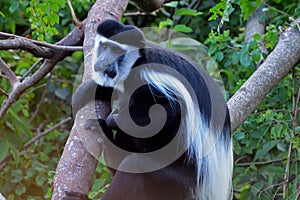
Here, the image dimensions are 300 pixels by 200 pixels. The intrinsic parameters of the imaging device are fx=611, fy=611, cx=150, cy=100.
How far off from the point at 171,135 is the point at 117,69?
35cm

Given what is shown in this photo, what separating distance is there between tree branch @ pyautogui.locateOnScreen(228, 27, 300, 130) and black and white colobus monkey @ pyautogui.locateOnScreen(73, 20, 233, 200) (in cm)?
19

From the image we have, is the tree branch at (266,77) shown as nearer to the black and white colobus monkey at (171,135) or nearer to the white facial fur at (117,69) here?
the black and white colobus monkey at (171,135)

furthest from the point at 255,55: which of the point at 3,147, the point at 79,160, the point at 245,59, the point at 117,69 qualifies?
the point at 3,147

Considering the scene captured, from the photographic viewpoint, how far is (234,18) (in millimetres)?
3984

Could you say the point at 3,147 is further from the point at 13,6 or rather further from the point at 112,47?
the point at 112,47

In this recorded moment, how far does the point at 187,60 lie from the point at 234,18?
193 centimetres

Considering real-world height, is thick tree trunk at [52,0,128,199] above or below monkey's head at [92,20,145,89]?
below

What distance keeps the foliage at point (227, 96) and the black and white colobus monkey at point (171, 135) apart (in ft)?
0.91

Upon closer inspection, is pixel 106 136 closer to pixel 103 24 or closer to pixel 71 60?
pixel 103 24

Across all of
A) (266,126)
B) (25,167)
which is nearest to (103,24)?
(266,126)

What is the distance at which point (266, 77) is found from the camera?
93.0 inches

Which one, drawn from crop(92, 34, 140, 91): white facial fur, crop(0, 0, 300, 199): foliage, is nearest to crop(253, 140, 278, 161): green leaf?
crop(0, 0, 300, 199): foliage

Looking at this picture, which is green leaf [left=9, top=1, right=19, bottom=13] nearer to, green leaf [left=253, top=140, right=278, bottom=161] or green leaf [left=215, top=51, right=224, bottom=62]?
green leaf [left=215, top=51, right=224, bottom=62]

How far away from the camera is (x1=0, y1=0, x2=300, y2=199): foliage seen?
2553 millimetres
